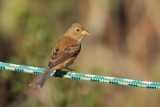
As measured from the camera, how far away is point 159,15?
750cm

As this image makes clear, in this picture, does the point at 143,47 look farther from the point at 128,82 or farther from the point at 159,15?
the point at 128,82

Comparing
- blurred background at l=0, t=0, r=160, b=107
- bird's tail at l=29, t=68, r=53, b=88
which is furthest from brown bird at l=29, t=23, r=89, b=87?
blurred background at l=0, t=0, r=160, b=107

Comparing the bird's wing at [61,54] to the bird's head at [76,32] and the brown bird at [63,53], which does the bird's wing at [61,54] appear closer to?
the brown bird at [63,53]

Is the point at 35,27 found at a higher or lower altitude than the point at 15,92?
higher

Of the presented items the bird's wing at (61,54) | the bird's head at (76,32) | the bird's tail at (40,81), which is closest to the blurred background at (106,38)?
the bird's head at (76,32)

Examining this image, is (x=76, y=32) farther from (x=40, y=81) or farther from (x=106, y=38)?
(x=106, y=38)

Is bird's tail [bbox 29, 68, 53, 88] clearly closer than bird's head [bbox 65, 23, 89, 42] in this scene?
Yes

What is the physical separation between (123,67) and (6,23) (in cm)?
235

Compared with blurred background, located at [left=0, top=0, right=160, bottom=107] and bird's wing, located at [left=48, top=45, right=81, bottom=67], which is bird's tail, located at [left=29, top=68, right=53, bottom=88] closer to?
bird's wing, located at [left=48, top=45, right=81, bottom=67]

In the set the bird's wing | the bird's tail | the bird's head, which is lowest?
the bird's tail

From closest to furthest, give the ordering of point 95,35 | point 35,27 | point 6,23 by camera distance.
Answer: point 35,27
point 6,23
point 95,35

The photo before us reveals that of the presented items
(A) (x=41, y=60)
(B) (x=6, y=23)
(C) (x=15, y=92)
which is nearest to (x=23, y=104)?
(C) (x=15, y=92)

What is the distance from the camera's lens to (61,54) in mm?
5504

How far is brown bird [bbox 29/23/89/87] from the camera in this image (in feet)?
16.2
